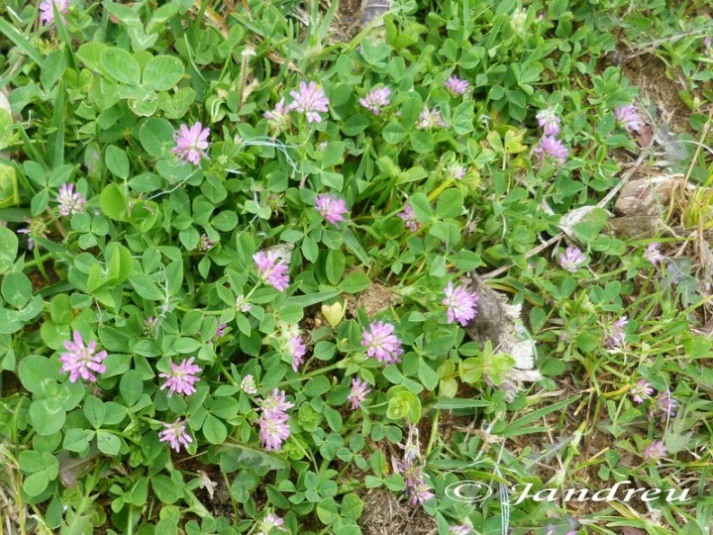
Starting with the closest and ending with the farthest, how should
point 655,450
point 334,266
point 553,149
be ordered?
point 334,266, point 655,450, point 553,149

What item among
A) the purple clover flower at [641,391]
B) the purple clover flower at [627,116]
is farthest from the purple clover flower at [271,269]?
the purple clover flower at [627,116]

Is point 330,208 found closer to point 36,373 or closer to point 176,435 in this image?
point 176,435

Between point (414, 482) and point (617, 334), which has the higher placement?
point (617, 334)

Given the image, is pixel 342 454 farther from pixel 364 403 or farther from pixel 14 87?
pixel 14 87

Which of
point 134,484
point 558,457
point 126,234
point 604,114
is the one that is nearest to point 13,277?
point 126,234

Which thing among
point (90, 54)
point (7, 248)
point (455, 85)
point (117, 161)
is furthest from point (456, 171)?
point (7, 248)

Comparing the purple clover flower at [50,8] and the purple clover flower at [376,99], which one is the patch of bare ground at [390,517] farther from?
the purple clover flower at [50,8]
